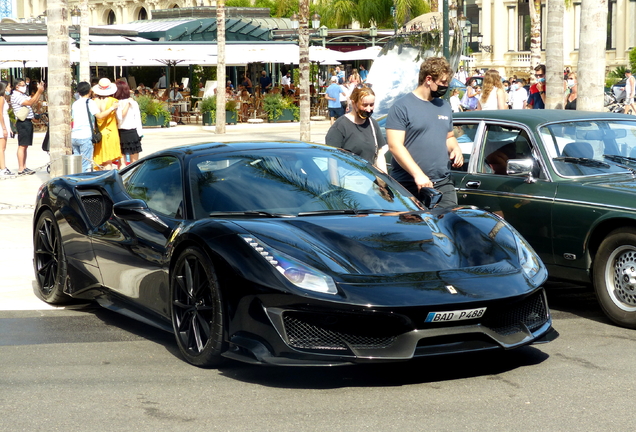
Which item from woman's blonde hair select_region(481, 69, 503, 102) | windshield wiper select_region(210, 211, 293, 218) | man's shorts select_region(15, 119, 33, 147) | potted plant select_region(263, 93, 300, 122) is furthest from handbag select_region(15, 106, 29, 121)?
potted plant select_region(263, 93, 300, 122)

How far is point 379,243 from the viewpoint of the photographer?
5527mm

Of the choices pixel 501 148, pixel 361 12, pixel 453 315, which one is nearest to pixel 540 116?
pixel 501 148

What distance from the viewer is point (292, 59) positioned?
1476 inches

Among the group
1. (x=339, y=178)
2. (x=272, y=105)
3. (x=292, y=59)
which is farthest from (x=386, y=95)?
(x=339, y=178)

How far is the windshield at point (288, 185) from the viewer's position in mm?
6090

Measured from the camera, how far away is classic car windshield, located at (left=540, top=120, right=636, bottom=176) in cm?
761

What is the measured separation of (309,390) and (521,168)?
10.1ft

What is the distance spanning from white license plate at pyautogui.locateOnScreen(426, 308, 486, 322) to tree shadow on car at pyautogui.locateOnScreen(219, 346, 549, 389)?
302mm

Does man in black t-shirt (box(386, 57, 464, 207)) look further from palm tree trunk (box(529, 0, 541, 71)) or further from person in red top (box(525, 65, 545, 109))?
palm tree trunk (box(529, 0, 541, 71))

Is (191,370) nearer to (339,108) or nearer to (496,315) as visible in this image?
(496,315)

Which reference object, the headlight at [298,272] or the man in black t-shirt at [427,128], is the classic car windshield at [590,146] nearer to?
the man in black t-shirt at [427,128]

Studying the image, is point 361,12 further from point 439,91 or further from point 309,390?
point 309,390

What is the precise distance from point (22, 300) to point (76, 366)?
7.60 ft

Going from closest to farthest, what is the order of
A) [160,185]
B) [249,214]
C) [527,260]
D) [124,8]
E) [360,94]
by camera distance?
[527,260]
[249,214]
[160,185]
[360,94]
[124,8]
